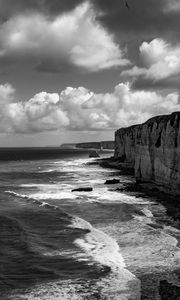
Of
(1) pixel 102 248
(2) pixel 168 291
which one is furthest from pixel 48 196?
(2) pixel 168 291

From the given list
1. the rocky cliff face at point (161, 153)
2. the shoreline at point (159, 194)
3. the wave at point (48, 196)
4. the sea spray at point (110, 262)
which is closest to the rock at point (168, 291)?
the sea spray at point (110, 262)

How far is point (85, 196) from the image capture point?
44.6 metres

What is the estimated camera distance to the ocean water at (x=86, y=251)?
53.4 ft

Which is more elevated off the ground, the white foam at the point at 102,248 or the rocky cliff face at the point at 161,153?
the rocky cliff face at the point at 161,153

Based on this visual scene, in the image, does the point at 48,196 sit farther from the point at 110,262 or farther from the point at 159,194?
the point at 110,262

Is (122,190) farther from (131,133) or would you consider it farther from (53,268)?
(131,133)

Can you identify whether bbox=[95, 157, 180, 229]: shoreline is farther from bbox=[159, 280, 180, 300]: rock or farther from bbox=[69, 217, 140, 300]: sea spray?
bbox=[159, 280, 180, 300]: rock

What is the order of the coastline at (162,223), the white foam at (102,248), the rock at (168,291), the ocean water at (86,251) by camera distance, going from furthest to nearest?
1. the white foam at (102,248)
2. the ocean water at (86,251)
3. the coastline at (162,223)
4. the rock at (168,291)

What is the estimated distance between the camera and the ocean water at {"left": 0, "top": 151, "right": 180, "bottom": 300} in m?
16.3

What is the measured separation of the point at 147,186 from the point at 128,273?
3257 cm

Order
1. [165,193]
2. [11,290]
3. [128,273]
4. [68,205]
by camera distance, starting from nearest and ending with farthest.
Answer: [11,290]
[128,273]
[68,205]
[165,193]

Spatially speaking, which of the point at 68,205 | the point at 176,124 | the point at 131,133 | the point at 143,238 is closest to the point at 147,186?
the point at 176,124

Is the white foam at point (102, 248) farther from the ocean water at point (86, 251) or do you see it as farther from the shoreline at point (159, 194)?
the shoreline at point (159, 194)

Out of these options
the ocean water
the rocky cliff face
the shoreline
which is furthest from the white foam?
the rocky cliff face
